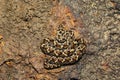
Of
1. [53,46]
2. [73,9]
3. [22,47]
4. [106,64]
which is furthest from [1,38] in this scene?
[106,64]

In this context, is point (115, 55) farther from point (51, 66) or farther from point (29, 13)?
point (29, 13)

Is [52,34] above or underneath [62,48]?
above

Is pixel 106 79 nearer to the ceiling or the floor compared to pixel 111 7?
nearer to the floor
